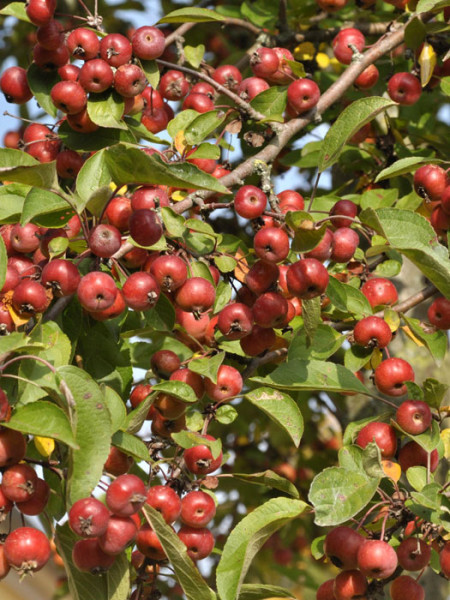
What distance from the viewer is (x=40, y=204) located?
1.75 metres

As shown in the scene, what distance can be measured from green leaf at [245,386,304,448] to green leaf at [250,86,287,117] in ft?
2.93

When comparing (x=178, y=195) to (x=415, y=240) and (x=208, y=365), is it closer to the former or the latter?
(x=208, y=365)

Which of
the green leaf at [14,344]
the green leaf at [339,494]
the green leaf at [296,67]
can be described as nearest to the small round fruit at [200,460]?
the green leaf at [339,494]

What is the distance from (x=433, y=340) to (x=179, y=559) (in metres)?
0.87

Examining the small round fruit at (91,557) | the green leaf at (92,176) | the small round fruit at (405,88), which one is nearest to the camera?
the small round fruit at (91,557)

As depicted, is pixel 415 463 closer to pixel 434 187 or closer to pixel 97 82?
pixel 434 187

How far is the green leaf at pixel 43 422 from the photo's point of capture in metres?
1.54

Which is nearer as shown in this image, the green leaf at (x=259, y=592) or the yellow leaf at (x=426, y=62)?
the green leaf at (x=259, y=592)

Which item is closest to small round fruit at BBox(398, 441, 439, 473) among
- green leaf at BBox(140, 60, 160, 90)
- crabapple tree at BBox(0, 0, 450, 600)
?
crabapple tree at BBox(0, 0, 450, 600)

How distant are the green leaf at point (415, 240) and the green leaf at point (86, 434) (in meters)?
0.73

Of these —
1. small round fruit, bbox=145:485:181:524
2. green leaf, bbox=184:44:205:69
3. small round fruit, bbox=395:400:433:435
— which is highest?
green leaf, bbox=184:44:205:69

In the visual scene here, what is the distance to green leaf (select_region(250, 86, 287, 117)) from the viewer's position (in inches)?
95.0

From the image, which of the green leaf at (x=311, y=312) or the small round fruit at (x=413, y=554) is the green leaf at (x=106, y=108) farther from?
the small round fruit at (x=413, y=554)

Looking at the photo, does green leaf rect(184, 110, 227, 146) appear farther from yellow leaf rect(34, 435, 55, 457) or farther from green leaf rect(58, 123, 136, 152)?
yellow leaf rect(34, 435, 55, 457)
